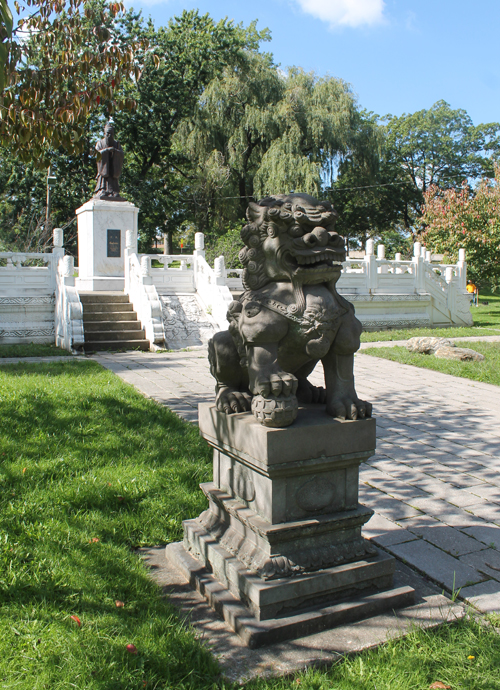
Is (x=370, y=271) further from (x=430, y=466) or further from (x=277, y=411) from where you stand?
(x=277, y=411)

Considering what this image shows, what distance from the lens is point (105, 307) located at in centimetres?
1362

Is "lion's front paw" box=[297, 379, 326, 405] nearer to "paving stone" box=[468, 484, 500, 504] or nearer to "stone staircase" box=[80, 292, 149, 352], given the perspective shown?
"paving stone" box=[468, 484, 500, 504]

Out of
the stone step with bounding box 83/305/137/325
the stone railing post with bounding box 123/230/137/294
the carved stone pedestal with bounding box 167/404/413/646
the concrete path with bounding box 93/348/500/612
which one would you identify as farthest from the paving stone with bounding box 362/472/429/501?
the stone railing post with bounding box 123/230/137/294

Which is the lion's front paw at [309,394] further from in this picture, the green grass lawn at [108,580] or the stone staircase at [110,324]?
the stone staircase at [110,324]

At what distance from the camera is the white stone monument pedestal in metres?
16.0

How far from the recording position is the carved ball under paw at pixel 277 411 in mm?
2504

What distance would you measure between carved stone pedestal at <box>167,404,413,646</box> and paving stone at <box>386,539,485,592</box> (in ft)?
1.14

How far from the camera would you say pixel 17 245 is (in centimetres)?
2208

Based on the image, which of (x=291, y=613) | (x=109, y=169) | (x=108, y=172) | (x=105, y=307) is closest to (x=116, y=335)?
(x=105, y=307)

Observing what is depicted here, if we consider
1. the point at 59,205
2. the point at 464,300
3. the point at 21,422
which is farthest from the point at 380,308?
the point at 59,205

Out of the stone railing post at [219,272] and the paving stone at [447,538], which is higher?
the stone railing post at [219,272]

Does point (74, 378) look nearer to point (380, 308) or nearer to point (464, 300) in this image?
point (380, 308)

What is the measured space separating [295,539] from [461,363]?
27.5 ft

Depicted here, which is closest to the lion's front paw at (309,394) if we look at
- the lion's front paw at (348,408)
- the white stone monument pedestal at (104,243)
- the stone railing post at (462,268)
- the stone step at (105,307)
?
the lion's front paw at (348,408)
